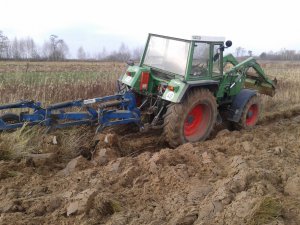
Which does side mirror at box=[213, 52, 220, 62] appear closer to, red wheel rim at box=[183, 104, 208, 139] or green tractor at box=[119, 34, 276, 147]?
green tractor at box=[119, 34, 276, 147]

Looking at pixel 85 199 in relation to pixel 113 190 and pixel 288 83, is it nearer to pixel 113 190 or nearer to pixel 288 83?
pixel 113 190

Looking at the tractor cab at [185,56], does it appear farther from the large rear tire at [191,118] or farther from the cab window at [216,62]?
the large rear tire at [191,118]

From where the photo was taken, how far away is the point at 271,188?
390 cm

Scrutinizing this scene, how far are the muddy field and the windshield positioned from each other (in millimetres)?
1383

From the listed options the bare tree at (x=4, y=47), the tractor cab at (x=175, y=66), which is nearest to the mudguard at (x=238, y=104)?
the tractor cab at (x=175, y=66)

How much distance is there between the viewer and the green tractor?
5875 millimetres

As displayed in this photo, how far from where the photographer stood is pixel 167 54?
251 inches

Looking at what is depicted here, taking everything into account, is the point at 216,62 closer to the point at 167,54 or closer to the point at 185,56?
the point at 185,56

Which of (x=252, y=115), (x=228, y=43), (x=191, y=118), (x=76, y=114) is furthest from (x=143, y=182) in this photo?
(x=252, y=115)

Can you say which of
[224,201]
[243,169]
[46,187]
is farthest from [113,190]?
[243,169]

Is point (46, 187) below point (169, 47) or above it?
below

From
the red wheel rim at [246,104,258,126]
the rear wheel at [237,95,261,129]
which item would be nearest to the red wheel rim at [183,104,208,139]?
the rear wheel at [237,95,261,129]

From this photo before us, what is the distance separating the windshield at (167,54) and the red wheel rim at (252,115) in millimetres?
2441

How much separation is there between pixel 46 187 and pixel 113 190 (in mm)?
782
